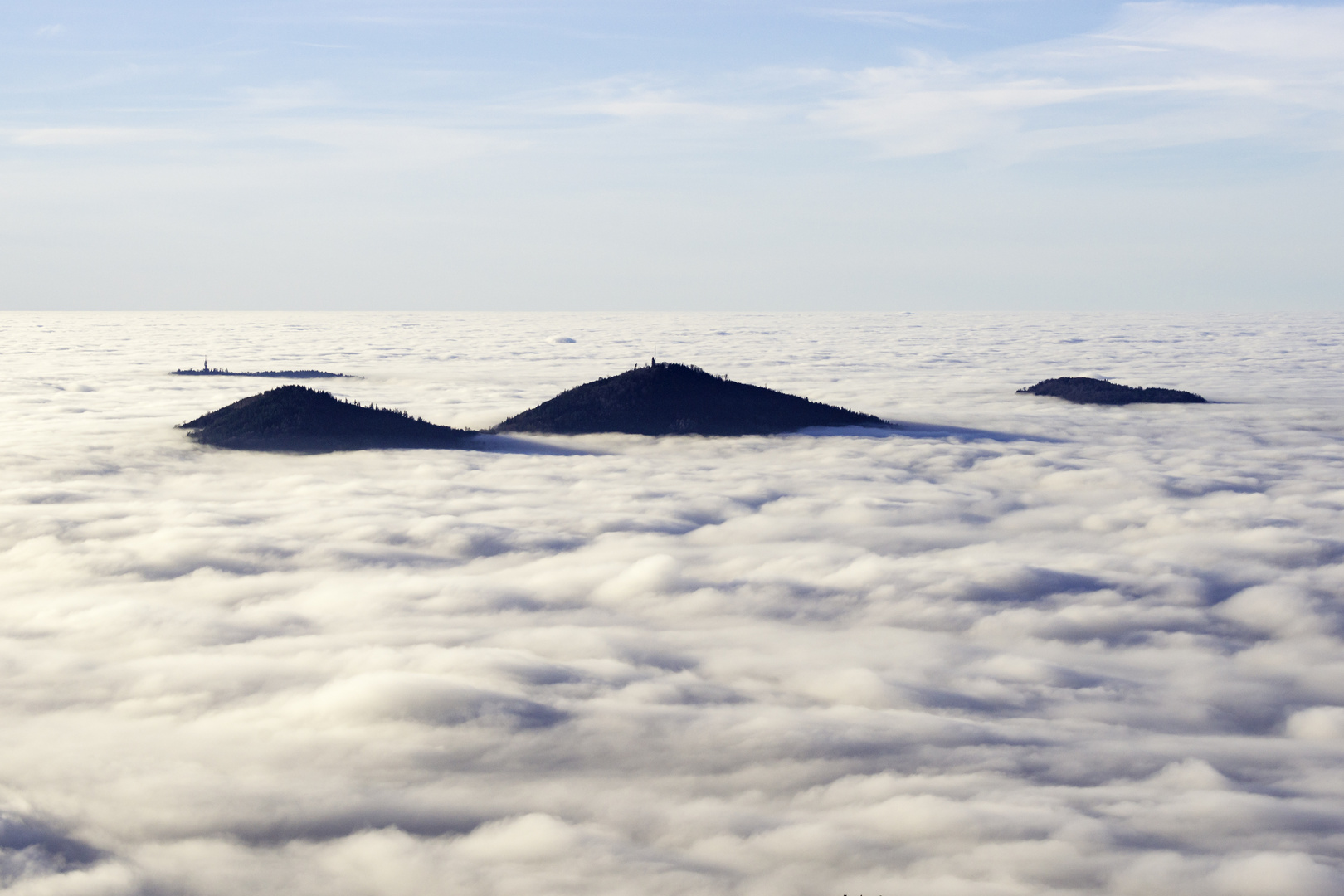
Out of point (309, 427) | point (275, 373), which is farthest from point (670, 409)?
point (275, 373)

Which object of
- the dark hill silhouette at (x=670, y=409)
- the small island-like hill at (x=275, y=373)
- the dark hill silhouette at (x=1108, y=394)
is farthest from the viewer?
the small island-like hill at (x=275, y=373)

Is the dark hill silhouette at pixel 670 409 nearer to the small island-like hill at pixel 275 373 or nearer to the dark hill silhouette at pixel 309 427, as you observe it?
the dark hill silhouette at pixel 309 427

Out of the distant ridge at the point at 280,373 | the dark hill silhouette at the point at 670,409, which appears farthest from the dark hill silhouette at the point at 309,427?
the distant ridge at the point at 280,373

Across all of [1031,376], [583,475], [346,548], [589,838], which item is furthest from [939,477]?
[1031,376]

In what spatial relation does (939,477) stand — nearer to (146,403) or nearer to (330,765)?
(330,765)

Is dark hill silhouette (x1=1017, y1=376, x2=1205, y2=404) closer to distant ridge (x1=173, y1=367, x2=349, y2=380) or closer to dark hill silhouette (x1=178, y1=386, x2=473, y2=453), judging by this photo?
dark hill silhouette (x1=178, y1=386, x2=473, y2=453)

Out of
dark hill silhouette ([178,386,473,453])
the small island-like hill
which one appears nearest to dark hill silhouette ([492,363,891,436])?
dark hill silhouette ([178,386,473,453])

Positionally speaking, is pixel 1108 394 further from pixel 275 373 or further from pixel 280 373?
pixel 275 373
